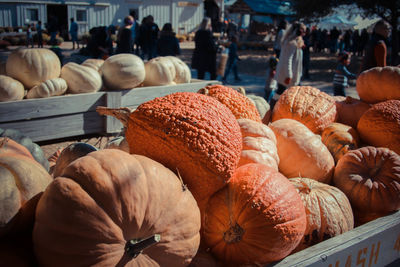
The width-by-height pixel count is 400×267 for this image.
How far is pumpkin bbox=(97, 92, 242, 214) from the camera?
4.80 ft

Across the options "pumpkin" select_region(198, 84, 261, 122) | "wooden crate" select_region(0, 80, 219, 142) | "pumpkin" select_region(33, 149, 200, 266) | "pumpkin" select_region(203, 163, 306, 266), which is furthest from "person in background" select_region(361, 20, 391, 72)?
"pumpkin" select_region(33, 149, 200, 266)

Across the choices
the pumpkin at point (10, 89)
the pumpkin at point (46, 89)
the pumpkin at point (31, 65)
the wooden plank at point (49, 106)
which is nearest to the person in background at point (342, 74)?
the wooden plank at point (49, 106)

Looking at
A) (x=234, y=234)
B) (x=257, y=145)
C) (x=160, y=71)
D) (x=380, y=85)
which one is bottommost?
(x=234, y=234)

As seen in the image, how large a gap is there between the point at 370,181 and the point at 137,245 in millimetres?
1622

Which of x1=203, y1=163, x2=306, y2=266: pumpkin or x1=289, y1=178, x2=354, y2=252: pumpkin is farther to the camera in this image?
x1=289, y1=178, x2=354, y2=252: pumpkin

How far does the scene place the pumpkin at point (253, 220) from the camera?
147cm

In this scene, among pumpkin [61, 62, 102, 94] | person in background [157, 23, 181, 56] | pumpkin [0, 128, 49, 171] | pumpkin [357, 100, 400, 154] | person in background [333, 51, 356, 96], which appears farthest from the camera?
person in background [157, 23, 181, 56]

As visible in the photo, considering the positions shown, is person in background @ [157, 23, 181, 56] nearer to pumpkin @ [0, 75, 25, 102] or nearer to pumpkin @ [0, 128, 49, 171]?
pumpkin @ [0, 75, 25, 102]

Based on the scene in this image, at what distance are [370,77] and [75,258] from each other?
9.98ft

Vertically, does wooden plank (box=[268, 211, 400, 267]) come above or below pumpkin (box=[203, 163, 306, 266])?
below

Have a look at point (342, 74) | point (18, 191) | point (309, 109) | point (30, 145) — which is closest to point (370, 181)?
point (309, 109)

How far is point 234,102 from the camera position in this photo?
228cm

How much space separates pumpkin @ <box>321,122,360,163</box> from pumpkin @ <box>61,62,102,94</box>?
12.5 ft

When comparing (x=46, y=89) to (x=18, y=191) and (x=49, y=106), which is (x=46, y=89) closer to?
(x=49, y=106)
